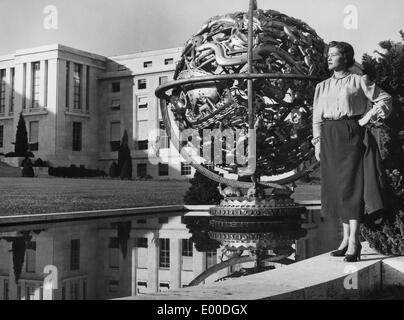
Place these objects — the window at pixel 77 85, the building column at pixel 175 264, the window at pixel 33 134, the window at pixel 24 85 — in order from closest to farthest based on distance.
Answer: the building column at pixel 175 264
the window at pixel 33 134
the window at pixel 77 85
the window at pixel 24 85

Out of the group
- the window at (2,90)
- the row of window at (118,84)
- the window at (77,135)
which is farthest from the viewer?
the window at (2,90)

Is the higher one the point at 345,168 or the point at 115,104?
the point at 115,104

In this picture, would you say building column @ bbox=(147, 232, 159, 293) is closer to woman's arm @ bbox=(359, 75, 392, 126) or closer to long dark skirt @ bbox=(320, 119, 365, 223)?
long dark skirt @ bbox=(320, 119, 365, 223)

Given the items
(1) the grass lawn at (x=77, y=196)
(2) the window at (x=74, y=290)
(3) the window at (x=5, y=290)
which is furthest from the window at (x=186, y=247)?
(1) the grass lawn at (x=77, y=196)

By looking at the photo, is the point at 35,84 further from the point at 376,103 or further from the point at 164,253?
the point at 376,103

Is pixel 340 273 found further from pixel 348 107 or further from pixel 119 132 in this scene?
pixel 119 132

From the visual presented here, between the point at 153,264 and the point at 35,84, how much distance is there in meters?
44.8

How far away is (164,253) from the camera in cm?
559

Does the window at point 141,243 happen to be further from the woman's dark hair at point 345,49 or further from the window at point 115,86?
the window at point 115,86

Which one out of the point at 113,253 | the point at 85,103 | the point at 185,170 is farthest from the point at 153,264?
the point at 85,103

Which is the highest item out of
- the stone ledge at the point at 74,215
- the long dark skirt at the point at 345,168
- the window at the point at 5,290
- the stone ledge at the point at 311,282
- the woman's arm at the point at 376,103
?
the woman's arm at the point at 376,103

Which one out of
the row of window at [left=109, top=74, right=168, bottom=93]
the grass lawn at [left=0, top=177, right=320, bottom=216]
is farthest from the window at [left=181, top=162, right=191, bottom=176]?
the grass lawn at [left=0, top=177, right=320, bottom=216]

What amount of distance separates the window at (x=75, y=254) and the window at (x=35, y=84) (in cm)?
4175

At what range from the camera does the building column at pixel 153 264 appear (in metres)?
3.76
